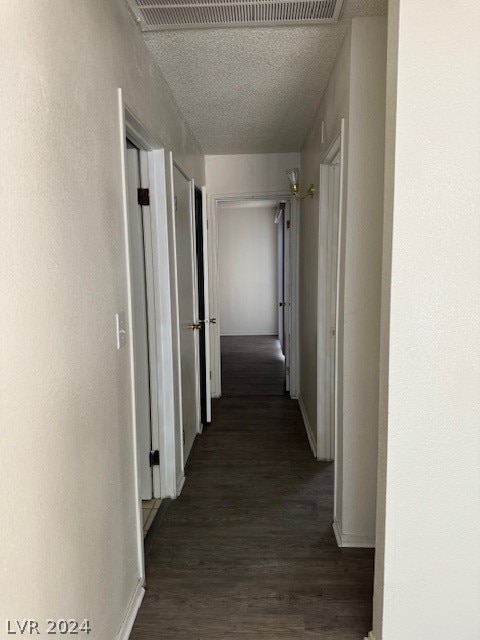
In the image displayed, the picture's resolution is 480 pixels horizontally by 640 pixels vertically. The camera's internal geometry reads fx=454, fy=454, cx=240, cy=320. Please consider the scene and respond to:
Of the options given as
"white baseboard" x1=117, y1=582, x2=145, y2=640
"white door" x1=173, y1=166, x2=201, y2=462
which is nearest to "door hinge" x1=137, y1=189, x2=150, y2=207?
"white door" x1=173, y1=166, x2=201, y2=462

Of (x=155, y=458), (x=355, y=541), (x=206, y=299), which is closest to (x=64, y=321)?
(x=155, y=458)

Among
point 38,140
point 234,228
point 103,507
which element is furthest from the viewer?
point 234,228

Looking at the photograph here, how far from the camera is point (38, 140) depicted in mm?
1065

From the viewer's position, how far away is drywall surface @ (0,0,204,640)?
3.12ft

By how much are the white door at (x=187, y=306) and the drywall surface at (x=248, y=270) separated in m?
4.71

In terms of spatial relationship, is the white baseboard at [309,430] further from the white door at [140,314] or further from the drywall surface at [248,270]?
the drywall surface at [248,270]

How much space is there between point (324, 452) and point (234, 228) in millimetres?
5712

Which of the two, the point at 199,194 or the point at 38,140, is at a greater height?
the point at 199,194

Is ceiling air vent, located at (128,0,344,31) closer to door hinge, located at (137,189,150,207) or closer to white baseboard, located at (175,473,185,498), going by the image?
door hinge, located at (137,189,150,207)

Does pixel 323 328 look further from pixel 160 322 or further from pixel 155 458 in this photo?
pixel 155 458

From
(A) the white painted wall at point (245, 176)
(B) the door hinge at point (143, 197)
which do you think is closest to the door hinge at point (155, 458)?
(B) the door hinge at point (143, 197)

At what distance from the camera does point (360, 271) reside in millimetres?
2090

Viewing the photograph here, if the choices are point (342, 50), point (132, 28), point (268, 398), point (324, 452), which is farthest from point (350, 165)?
point (268, 398)

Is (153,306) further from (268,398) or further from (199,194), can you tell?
(268,398)
